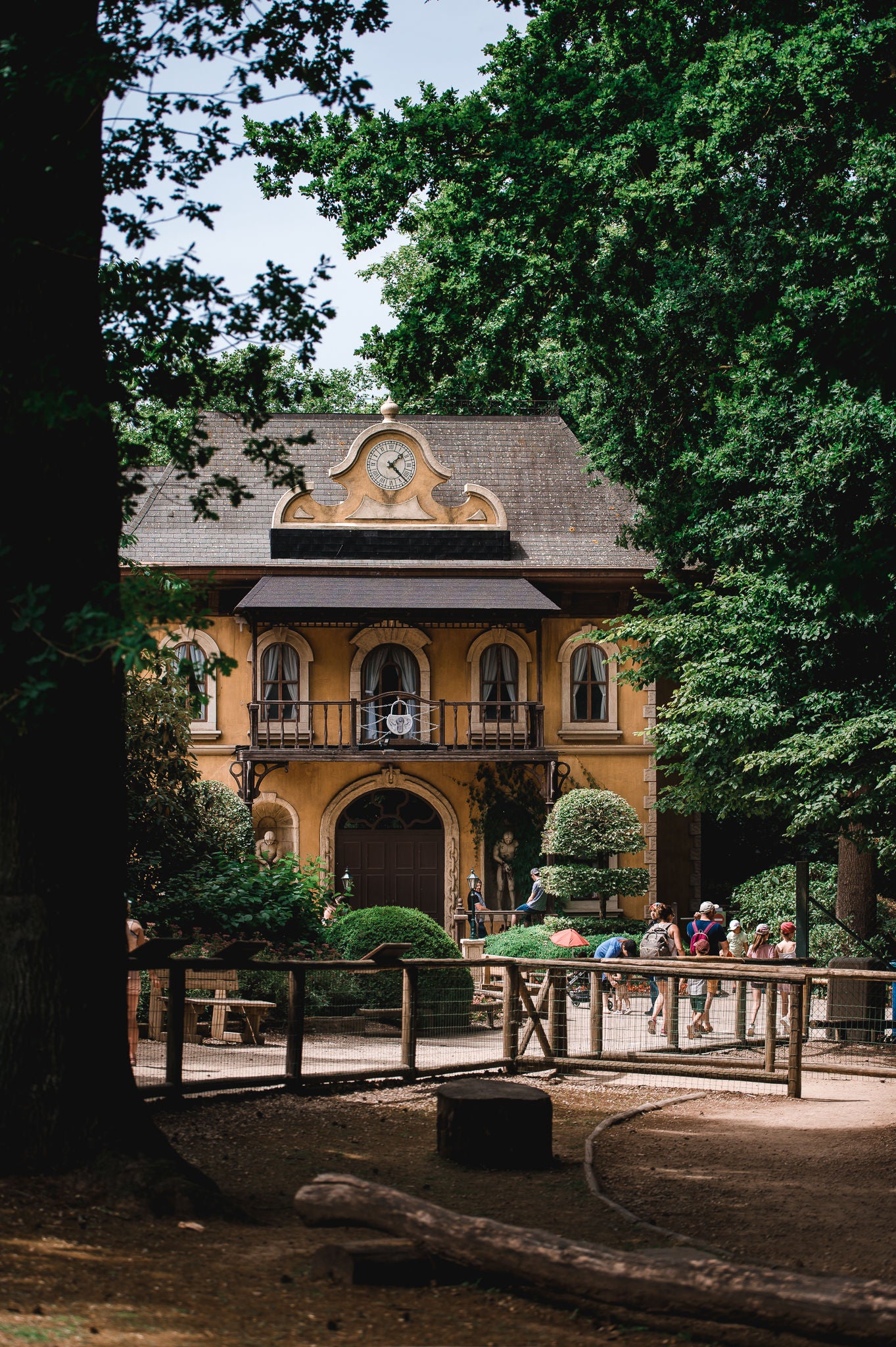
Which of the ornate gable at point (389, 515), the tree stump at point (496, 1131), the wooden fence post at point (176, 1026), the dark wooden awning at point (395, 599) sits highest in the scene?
the ornate gable at point (389, 515)

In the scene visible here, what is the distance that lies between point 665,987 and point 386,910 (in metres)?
3.89

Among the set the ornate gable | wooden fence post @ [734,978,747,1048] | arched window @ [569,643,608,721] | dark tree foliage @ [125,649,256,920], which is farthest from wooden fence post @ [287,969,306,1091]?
arched window @ [569,643,608,721]

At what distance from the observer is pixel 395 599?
26.2m

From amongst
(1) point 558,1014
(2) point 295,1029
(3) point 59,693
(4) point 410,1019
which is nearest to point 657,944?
(1) point 558,1014

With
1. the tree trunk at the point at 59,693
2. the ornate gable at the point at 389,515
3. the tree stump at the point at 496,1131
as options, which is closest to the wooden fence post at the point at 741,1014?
the tree stump at the point at 496,1131

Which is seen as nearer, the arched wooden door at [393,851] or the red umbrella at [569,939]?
the red umbrella at [569,939]

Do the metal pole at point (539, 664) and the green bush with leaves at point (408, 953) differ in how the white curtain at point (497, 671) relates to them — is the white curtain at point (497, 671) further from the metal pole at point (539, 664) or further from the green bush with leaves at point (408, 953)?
the green bush with leaves at point (408, 953)

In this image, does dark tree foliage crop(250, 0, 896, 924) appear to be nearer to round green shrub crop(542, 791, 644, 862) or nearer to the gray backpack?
the gray backpack

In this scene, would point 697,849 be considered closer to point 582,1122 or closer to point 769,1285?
point 582,1122

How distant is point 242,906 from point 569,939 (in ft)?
18.1

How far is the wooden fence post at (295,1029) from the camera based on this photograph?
430 inches

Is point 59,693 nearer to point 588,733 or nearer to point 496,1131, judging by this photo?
point 496,1131

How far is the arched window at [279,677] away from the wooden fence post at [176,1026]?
56.8 ft

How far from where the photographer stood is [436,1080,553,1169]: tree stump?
9.00 metres
